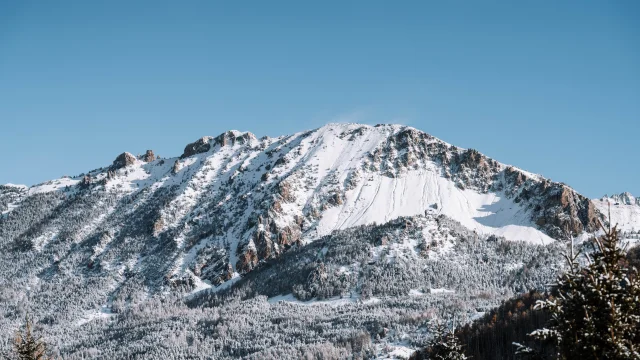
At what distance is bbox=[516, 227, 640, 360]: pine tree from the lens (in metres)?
17.8

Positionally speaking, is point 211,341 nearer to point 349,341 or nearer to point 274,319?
point 274,319

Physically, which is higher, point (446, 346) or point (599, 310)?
point (599, 310)

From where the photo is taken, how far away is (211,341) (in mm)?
176750

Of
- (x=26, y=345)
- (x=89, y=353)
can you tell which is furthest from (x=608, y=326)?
(x=89, y=353)

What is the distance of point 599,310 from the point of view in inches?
Result: 720

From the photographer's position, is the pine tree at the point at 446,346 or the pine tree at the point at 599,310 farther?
the pine tree at the point at 446,346

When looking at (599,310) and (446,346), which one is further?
(446,346)

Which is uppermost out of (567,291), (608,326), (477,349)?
(567,291)

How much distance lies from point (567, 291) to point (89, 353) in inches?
7694

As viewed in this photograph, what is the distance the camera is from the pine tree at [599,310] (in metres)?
17.8

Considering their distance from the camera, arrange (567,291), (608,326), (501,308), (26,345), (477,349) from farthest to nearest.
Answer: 1. (501,308)
2. (477,349)
3. (26,345)
4. (567,291)
5. (608,326)

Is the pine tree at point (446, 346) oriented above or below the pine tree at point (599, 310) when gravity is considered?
below

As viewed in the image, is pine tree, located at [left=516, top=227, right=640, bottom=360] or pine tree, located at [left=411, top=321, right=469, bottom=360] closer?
pine tree, located at [left=516, top=227, right=640, bottom=360]

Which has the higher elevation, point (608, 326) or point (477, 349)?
point (608, 326)
